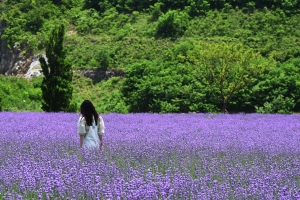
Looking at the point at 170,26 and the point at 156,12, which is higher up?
the point at 156,12

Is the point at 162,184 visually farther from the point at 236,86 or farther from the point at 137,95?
the point at 137,95

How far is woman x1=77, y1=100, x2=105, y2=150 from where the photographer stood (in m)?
7.03

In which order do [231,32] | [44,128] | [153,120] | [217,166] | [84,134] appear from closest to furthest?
[217,166] < [84,134] < [44,128] < [153,120] < [231,32]

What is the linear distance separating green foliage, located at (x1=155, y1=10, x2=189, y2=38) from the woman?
29302 millimetres

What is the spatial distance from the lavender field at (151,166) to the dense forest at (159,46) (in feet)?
39.0

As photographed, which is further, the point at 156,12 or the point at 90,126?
the point at 156,12

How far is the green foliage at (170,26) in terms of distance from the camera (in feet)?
119

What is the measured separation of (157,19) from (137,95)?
15.7m

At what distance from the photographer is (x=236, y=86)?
2008cm

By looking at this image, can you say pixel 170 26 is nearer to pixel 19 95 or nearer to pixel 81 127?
pixel 19 95

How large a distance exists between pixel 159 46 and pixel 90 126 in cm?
2777

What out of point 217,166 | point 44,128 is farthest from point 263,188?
Answer: point 44,128

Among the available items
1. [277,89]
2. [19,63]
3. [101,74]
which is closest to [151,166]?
[277,89]

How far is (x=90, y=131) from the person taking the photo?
7.17m
